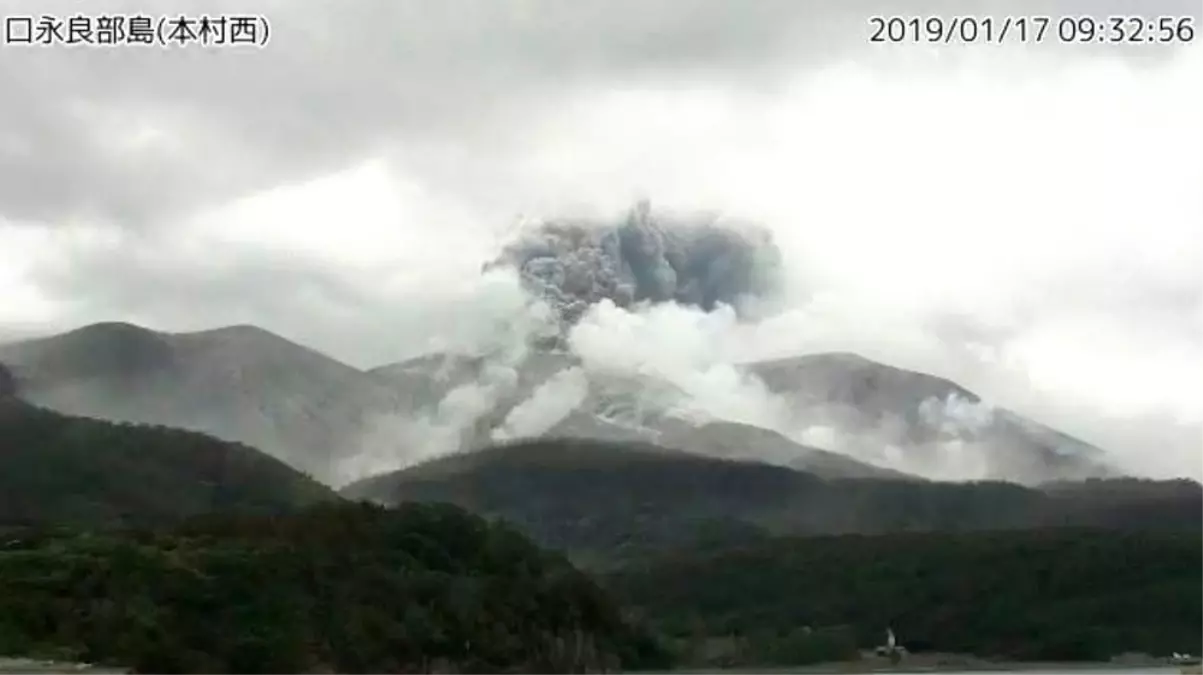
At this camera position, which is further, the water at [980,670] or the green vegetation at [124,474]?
the green vegetation at [124,474]

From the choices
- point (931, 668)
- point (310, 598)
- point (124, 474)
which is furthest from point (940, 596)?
point (310, 598)

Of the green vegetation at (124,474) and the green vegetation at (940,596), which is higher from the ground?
the green vegetation at (124,474)

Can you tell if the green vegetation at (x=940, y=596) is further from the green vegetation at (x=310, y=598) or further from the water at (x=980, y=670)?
the green vegetation at (x=310, y=598)

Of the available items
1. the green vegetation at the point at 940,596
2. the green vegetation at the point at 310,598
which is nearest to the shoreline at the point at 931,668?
the green vegetation at the point at 940,596

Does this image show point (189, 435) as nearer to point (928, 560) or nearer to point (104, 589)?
point (928, 560)

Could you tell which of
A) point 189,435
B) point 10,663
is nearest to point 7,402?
point 189,435

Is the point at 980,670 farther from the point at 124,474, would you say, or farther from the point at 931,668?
the point at 124,474
